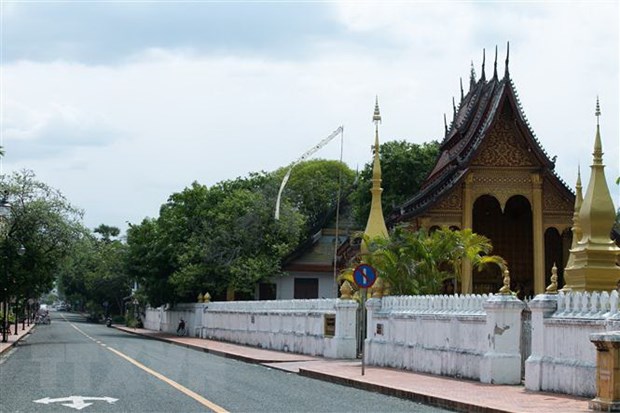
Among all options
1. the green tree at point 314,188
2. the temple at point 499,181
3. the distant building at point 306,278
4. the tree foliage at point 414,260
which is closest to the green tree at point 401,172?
the distant building at point 306,278

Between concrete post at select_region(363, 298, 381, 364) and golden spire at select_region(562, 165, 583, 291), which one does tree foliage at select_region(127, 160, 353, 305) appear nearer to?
golden spire at select_region(562, 165, 583, 291)

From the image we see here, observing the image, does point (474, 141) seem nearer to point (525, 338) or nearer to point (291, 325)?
point (291, 325)

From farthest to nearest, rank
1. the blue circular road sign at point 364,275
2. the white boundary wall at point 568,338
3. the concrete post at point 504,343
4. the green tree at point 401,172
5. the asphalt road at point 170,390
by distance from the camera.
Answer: the green tree at point 401,172 < the blue circular road sign at point 364,275 < the concrete post at point 504,343 < the white boundary wall at point 568,338 < the asphalt road at point 170,390

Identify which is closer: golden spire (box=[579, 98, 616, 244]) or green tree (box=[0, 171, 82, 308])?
golden spire (box=[579, 98, 616, 244])

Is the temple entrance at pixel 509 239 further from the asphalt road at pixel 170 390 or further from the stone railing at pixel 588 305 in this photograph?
the stone railing at pixel 588 305

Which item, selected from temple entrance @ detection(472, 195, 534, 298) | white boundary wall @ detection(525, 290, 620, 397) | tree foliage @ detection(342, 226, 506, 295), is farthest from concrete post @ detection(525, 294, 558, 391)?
temple entrance @ detection(472, 195, 534, 298)

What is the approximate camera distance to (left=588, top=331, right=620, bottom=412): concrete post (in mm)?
13117

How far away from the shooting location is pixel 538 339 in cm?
1748

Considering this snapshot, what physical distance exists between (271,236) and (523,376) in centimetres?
3579

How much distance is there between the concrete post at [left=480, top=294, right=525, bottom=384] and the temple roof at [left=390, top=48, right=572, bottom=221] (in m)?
19.6

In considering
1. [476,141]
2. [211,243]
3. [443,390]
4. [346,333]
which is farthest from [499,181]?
[443,390]

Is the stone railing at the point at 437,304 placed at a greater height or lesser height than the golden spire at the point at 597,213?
lesser

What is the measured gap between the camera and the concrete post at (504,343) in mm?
18984

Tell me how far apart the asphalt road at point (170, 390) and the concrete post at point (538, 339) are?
2.50m
